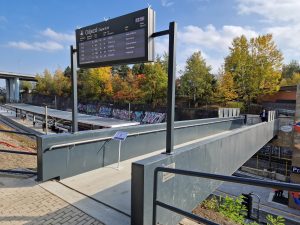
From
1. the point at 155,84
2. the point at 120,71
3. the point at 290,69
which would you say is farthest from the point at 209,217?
the point at 290,69

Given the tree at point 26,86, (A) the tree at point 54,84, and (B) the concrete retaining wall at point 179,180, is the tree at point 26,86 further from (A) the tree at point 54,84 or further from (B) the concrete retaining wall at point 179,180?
(B) the concrete retaining wall at point 179,180

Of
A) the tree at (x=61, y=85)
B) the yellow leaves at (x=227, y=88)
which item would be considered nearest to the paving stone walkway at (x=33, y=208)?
the yellow leaves at (x=227, y=88)

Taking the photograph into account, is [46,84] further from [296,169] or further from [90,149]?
[90,149]

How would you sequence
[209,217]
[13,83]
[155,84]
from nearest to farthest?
[209,217], [155,84], [13,83]

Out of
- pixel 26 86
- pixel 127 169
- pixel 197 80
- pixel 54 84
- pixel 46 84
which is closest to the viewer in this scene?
pixel 127 169

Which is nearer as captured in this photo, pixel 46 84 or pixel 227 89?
pixel 227 89

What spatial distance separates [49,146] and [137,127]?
2.87 m

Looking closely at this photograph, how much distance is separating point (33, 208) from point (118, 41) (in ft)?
10.5

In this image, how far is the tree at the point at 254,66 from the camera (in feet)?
97.3

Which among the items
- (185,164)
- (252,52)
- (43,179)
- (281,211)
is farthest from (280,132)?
(43,179)

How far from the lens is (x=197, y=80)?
31766 millimetres

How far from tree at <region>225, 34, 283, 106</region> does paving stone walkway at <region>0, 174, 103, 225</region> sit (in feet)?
100

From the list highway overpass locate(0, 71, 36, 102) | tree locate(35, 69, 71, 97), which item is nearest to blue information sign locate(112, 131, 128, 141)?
tree locate(35, 69, 71, 97)

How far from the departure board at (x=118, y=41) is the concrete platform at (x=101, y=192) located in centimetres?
249
